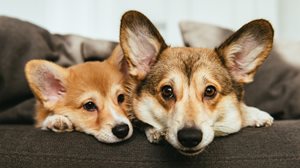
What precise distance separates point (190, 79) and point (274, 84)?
0.78m

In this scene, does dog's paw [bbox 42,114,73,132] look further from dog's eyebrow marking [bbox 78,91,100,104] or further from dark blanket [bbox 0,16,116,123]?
dark blanket [bbox 0,16,116,123]

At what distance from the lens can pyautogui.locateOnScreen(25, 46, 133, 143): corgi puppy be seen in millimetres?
1590

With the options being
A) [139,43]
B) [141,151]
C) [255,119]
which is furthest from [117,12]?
[141,151]

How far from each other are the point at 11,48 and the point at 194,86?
1039 mm

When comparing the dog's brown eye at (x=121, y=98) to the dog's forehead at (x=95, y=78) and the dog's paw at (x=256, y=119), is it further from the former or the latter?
the dog's paw at (x=256, y=119)

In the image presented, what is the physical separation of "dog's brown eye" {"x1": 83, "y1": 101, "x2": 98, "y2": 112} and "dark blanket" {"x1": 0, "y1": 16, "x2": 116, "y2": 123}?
1.36 feet

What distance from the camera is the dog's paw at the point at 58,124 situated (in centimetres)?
154

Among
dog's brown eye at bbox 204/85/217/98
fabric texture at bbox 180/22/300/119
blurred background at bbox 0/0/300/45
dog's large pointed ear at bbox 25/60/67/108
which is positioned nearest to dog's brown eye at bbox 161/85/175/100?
dog's brown eye at bbox 204/85/217/98

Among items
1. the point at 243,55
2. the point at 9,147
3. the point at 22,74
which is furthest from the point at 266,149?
the point at 22,74

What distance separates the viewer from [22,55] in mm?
2008

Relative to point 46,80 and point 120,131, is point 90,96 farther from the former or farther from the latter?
point 120,131

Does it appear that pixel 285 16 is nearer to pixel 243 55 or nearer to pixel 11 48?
pixel 243 55

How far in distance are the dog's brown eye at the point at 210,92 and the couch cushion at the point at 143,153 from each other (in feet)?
0.54

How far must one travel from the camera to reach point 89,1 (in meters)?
2.92
